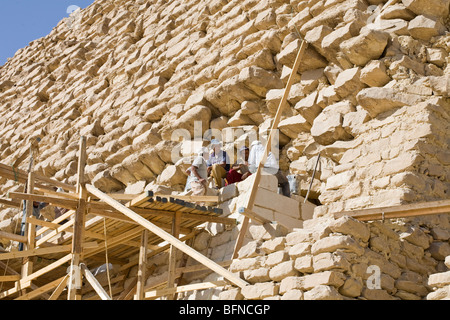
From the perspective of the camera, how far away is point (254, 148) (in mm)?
10000

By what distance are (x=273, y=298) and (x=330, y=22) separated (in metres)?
4.73

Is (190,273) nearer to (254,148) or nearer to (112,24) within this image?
(254,148)

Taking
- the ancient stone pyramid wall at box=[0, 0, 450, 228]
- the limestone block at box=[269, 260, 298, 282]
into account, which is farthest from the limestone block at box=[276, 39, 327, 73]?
the limestone block at box=[269, 260, 298, 282]

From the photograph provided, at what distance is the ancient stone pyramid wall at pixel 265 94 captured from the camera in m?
8.20

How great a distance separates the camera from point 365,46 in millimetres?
9156

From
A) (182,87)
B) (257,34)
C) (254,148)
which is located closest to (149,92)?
(182,87)

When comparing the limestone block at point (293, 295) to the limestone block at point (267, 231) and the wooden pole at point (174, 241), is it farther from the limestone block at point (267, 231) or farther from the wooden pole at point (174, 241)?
the limestone block at point (267, 231)

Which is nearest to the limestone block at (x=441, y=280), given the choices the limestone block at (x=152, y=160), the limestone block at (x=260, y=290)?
the limestone block at (x=260, y=290)

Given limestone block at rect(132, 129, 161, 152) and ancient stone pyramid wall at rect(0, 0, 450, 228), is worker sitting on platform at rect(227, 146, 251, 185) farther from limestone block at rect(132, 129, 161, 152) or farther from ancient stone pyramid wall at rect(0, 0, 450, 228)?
limestone block at rect(132, 129, 161, 152)

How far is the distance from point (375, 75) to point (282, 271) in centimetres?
320

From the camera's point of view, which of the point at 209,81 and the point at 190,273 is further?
the point at 209,81

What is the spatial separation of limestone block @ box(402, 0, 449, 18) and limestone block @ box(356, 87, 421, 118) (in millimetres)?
1208

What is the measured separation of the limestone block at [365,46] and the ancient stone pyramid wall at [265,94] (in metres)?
0.01

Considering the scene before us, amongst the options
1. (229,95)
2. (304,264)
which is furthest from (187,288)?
(229,95)
